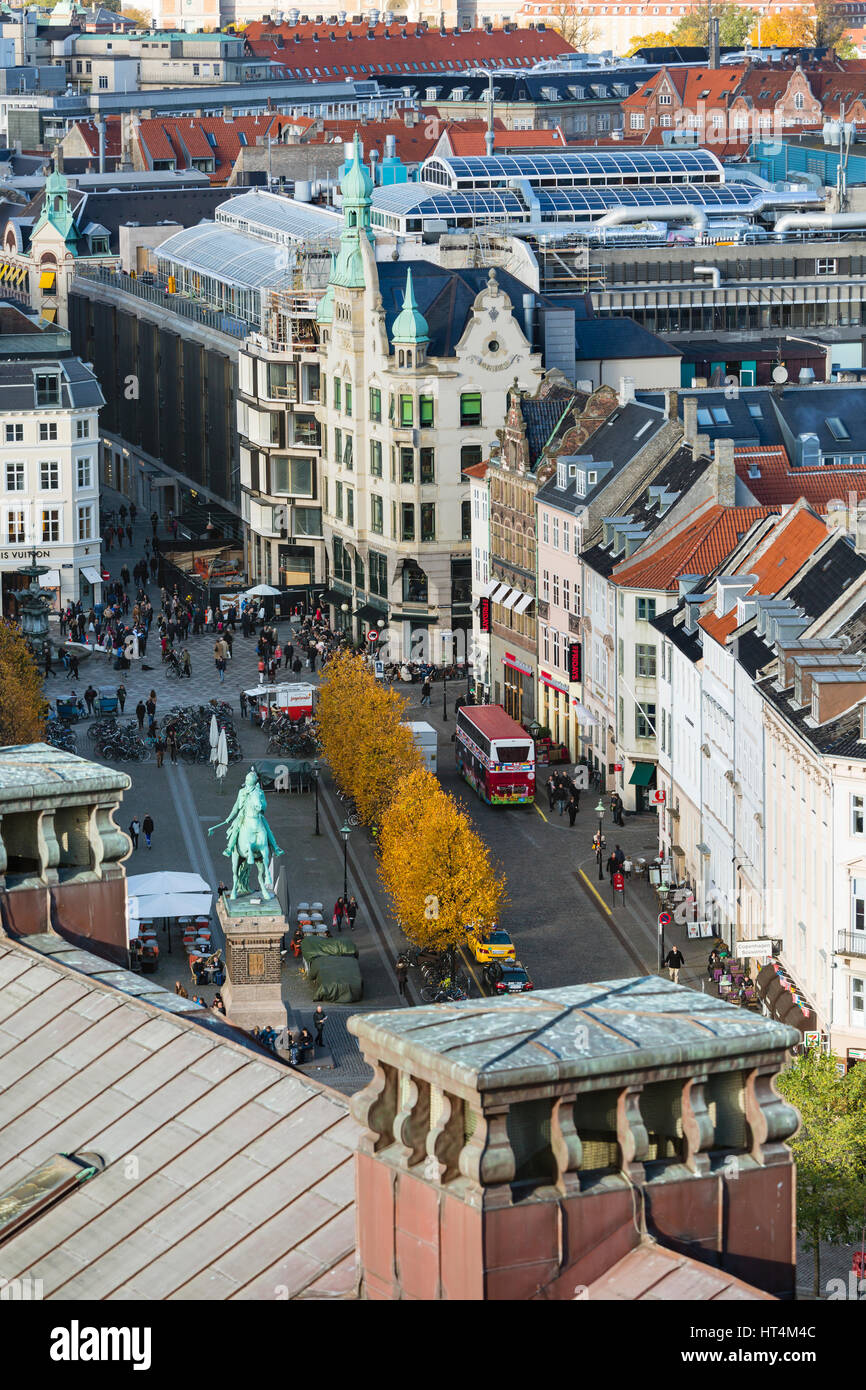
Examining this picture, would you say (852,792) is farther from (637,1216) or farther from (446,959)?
(637,1216)

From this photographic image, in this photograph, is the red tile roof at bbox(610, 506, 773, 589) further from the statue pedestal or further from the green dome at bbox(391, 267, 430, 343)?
the statue pedestal

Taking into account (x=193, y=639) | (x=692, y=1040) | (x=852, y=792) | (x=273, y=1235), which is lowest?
(x=193, y=639)

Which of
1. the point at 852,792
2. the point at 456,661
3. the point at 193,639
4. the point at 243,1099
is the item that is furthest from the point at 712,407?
the point at 243,1099

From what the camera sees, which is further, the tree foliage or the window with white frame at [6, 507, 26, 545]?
the window with white frame at [6, 507, 26, 545]

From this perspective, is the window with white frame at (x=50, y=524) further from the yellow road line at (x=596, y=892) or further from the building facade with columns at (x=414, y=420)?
the yellow road line at (x=596, y=892)

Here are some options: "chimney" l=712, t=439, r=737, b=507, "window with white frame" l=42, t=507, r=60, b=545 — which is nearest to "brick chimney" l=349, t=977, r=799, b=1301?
"chimney" l=712, t=439, r=737, b=507

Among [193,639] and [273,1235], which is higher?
[273,1235]
